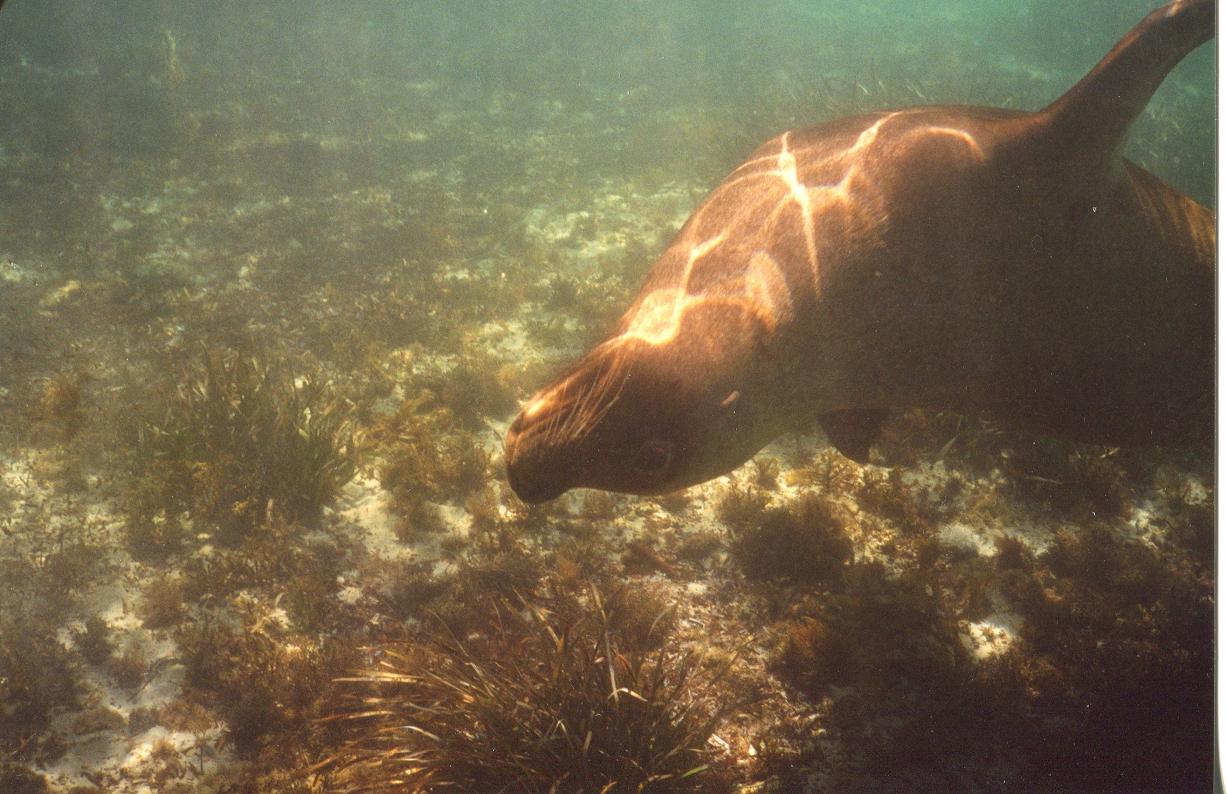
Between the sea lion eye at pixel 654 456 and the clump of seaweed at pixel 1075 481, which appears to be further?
the clump of seaweed at pixel 1075 481

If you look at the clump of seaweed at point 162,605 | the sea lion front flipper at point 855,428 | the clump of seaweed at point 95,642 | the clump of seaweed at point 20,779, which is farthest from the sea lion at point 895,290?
the clump of seaweed at point 95,642

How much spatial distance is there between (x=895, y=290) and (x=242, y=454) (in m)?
5.62

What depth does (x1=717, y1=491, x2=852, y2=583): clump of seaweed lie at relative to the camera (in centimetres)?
478

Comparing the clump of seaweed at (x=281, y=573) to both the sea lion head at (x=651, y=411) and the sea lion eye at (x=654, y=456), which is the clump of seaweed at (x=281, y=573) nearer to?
the sea lion head at (x=651, y=411)

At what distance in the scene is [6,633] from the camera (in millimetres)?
4160

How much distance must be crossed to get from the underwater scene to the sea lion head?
0.6 inches

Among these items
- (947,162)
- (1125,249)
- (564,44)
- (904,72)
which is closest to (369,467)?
(947,162)

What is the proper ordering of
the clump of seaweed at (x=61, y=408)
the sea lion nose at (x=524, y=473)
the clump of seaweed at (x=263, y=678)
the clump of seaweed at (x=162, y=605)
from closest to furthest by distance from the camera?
the sea lion nose at (x=524, y=473) < the clump of seaweed at (x=263, y=678) < the clump of seaweed at (x=162, y=605) < the clump of seaweed at (x=61, y=408)

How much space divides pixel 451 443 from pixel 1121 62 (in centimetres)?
549

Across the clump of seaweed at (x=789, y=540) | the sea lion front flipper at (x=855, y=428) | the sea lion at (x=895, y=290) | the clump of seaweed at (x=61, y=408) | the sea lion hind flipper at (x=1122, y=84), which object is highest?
the sea lion hind flipper at (x=1122, y=84)

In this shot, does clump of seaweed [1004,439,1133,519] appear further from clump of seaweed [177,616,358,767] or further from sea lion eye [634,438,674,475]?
clump of seaweed [177,616,358,767]

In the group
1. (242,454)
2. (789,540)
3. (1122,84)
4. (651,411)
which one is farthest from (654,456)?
(242,454)

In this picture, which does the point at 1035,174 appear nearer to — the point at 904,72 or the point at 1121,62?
the point at 1121,62

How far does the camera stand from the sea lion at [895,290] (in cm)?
221
